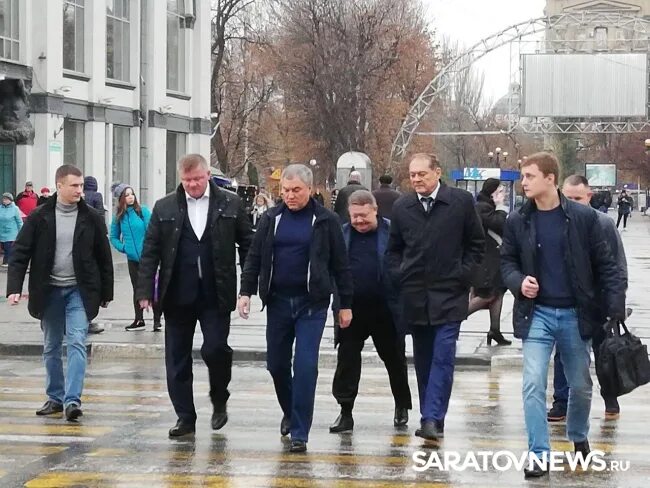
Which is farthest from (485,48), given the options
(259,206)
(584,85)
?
(259,206)

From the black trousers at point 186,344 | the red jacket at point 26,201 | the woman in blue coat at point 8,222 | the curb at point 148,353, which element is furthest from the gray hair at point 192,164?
the red jacket at point 26,201

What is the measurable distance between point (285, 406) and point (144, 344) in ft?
19.4

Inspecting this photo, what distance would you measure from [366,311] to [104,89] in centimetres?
2955

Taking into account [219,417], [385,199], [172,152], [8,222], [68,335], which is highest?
[172,152]

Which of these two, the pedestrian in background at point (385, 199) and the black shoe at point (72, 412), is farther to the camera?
the pedestrian in background at point (385, 199)

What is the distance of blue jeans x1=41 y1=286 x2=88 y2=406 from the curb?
3.89 meters

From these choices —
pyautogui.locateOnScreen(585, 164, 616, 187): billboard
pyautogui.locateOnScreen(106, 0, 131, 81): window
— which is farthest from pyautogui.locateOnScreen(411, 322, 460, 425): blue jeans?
pyautogui.locateOnScreen(585, 164, 616, 187): billboard

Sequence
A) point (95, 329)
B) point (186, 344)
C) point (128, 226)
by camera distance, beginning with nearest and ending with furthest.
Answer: point (186, 344) → point (128, 226) → point (95, 329)

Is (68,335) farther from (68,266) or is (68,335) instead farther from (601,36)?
(601,36)

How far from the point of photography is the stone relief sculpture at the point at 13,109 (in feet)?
108

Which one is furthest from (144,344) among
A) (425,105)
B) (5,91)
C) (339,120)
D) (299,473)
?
(425,105)

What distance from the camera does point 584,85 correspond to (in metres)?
65.5

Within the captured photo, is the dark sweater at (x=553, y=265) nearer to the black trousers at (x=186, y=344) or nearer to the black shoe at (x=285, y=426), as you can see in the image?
the black shoe at (x=285, y=426)

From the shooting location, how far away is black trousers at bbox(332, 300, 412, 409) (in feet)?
32.5
